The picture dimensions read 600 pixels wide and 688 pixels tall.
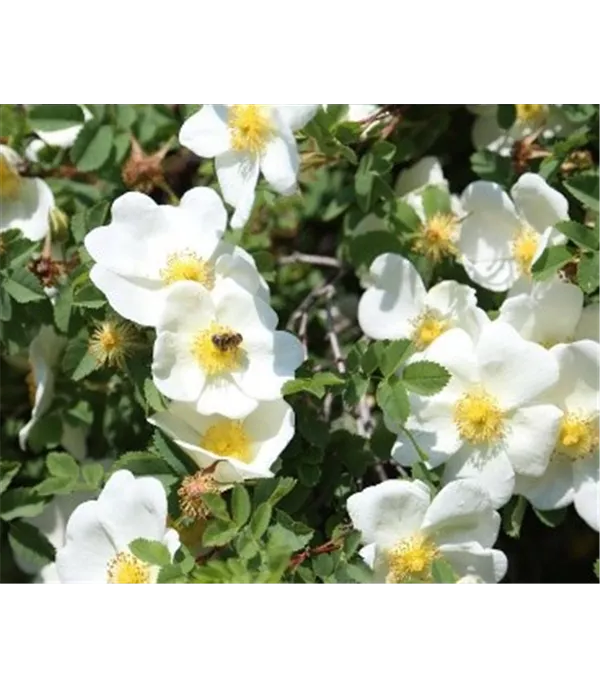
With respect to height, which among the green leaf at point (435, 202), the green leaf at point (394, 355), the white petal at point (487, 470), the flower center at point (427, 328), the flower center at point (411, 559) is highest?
the green leaf at point (435, 202)

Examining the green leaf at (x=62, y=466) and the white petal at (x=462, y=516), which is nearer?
the white petal at (x=462, y=516)

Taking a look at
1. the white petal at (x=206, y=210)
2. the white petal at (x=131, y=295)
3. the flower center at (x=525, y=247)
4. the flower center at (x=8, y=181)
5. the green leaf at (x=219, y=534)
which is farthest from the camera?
the flower center at (x=8, y=181)

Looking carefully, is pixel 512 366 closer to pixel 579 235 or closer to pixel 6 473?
pixel 579 235

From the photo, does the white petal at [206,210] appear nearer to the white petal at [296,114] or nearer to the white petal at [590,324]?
the white petal at [296,114]

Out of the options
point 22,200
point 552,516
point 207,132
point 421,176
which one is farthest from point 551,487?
point 22,200

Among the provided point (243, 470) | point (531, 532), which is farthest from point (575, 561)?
point (243, 470)

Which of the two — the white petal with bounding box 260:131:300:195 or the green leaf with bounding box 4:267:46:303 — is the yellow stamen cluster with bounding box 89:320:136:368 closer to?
the green leaf with bounding box 4:267:46:303

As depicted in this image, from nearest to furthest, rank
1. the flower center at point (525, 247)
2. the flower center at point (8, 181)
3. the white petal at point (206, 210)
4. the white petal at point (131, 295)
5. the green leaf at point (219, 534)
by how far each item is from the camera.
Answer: the green leaf at point (219, 534)
the white petal at point (131, 295)
the white petal at point (206, 210)
the flower center at point (525, 247)
the flower center at point (8, 181)

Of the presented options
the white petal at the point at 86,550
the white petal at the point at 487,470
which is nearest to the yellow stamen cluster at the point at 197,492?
the white petal at the point at 86,550

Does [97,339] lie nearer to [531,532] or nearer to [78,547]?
[78,547]
